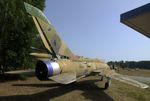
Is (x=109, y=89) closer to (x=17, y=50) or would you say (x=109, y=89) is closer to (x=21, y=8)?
(x=17, y=50)

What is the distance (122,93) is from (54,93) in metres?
6.39

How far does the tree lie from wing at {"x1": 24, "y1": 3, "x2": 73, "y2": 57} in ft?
23.1

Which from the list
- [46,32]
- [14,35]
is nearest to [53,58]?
[46,32]

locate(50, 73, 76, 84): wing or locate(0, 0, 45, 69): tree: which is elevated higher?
locate(0, 0, 45, 69): tree

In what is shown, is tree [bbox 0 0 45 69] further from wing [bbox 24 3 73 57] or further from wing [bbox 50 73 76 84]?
wing [bbox 50 73 76 84]

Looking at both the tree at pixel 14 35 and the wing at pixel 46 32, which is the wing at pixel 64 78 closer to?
the wing at pixel 46 32

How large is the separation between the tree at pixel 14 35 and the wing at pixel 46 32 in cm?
704

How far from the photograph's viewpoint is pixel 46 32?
2272 cm

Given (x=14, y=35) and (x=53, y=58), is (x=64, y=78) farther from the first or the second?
(x=14, y=35)

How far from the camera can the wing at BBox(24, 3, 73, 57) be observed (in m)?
22.5

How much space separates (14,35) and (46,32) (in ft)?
27.5

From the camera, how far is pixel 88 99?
22266mm

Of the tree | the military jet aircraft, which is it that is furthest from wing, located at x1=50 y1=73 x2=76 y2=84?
the tree


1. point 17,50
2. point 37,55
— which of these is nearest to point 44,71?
point 37,55
